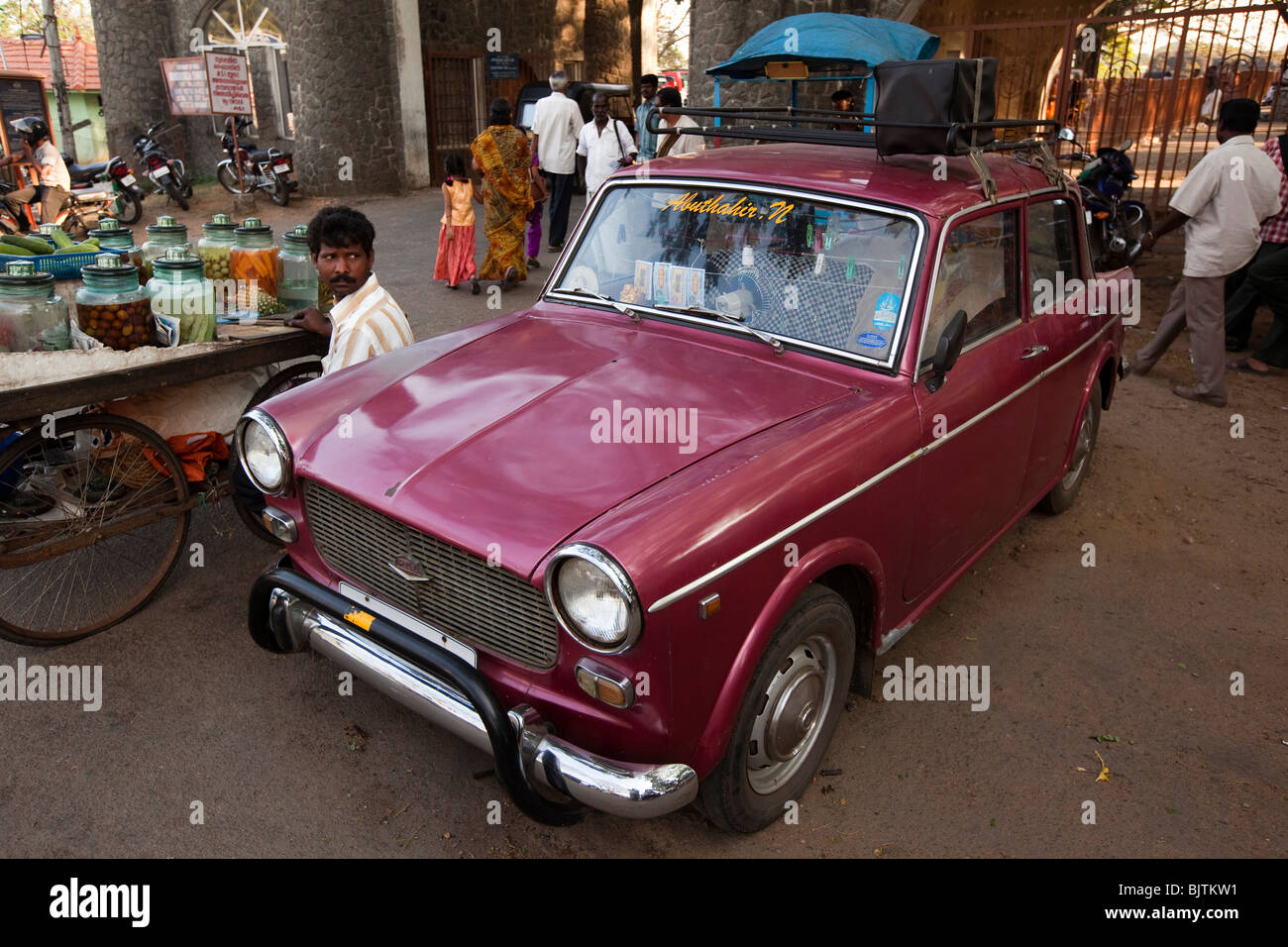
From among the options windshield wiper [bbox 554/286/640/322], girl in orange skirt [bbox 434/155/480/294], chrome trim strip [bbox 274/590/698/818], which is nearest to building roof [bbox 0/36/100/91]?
girl in orange skirt [bbox 434/155/480/294]

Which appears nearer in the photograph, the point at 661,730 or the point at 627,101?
the point at 661,730

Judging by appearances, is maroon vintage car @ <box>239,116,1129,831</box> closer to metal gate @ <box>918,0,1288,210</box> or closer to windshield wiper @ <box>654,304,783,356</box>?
windshield wiper @ <box>654,304,783,356</box>

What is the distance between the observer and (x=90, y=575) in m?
3.98

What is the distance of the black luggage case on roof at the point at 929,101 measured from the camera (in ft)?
10.5

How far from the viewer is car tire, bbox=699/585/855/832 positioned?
256cm

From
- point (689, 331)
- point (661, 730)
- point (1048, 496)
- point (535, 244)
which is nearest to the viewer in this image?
point (661, 730)

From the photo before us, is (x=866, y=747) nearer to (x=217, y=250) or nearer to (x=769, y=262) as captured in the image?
(x=769, y=262)

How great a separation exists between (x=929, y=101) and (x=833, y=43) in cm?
665

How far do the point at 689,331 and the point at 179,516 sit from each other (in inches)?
88.5

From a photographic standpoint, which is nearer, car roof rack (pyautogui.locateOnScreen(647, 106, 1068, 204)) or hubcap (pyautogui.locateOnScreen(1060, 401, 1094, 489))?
car roof rack (pyautogui.locateOnScreen(647, 106, 1068, 204))

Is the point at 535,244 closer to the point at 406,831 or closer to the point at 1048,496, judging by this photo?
the point at 1048,496

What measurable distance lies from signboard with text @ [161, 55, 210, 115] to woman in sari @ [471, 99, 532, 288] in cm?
774

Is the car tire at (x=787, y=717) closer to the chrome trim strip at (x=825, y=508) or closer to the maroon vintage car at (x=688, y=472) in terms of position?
the maroon vintage car at (x=688, y=472)
